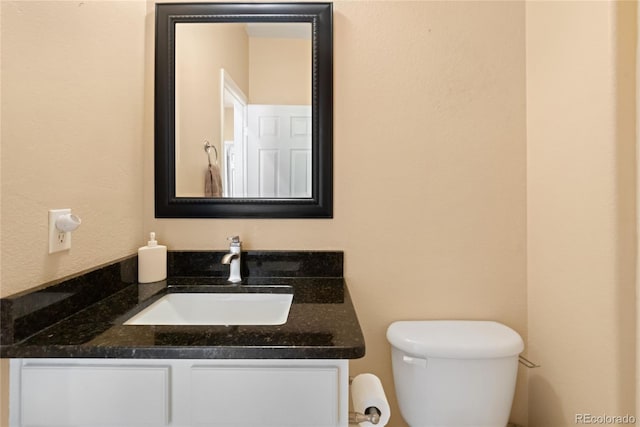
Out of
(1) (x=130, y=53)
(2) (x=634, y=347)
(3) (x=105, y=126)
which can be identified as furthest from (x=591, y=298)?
(1) (x=130, y=53)

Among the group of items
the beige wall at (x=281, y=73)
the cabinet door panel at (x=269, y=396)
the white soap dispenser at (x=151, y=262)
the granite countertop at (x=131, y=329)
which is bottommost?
the cabinet door panel at (x=269, y=396)

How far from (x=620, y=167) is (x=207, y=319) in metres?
1.25

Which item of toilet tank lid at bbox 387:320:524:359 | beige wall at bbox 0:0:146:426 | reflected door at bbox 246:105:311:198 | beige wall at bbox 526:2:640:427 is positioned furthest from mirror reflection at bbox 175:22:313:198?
beige wall at bbox 526:2:640:427

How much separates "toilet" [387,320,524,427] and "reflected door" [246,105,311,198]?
68 centimetres

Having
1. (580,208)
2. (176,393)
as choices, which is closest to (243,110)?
(176,393)

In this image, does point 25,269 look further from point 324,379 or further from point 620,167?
point 620,167

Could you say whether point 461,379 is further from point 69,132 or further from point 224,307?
point 69,132

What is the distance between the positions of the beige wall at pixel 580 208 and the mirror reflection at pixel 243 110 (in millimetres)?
813

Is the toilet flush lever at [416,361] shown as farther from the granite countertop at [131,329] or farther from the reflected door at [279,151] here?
the reflected door at [279,151]

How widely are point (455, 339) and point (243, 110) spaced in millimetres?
1063

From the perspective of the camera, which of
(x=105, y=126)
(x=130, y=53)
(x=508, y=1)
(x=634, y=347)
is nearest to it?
(x=634, y=347)

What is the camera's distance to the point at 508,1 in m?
1.27

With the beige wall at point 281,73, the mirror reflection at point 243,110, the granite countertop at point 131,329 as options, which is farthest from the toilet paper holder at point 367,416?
the beige wall at point 281,73

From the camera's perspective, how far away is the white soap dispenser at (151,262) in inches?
45.3
